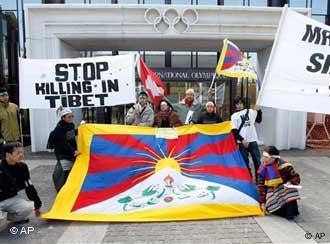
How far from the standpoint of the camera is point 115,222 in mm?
4703

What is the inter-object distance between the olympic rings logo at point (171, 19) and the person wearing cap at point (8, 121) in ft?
15.2

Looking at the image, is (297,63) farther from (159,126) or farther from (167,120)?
(159,126)

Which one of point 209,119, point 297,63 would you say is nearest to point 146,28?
point 209,119

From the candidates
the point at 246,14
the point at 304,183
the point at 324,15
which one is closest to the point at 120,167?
the point at 304,183

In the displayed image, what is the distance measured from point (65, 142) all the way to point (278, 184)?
3.44 metres

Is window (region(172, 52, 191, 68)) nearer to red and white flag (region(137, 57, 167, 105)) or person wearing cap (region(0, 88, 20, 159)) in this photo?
red and white flag (region(137, 57, 167, 105))

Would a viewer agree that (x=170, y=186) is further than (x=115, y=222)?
Yes

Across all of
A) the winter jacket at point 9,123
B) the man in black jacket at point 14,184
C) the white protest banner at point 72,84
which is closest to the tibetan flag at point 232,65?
the white protest banner at point 72,84

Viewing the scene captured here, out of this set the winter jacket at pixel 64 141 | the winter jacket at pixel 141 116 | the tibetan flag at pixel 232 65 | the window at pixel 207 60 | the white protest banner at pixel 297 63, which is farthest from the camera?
the window at pixel 207 60

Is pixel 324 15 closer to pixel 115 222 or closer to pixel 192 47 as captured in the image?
pixel 192 47

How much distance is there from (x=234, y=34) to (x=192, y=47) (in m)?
1.67

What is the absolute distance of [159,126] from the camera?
6.35m

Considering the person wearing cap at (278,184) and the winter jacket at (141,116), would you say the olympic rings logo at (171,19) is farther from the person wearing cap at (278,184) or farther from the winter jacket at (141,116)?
the person wearing cap at (278,184)

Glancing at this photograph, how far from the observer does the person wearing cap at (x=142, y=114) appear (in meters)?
6.58
